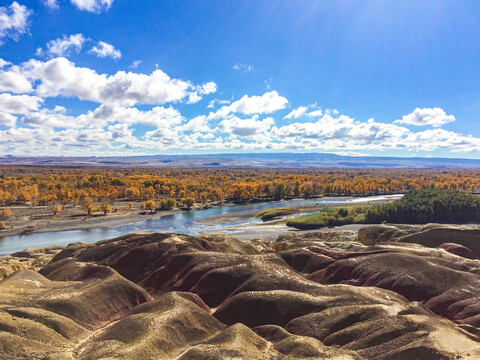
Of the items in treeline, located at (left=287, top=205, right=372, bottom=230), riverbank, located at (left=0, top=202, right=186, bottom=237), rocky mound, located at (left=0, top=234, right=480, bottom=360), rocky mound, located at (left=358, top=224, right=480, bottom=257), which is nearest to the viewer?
rocky mound, located at (left=0, top=234, right=480, bottom=360)

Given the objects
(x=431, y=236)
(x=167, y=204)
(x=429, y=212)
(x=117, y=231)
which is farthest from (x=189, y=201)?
(x=431, y=236)

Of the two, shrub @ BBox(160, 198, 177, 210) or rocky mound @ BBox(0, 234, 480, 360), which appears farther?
shrub @ BBox(160, 198, 177, 210)

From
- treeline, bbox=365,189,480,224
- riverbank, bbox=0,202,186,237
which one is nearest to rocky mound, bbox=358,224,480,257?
treeline, bbox=365,189,480,224

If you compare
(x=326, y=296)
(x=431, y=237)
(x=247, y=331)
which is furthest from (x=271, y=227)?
(x=247, y=331)

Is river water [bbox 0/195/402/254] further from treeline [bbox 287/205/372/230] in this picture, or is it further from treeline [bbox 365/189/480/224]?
treeline [bbox 365/189/480/224]

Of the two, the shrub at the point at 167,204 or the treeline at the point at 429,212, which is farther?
the shrub at the point at 167,204

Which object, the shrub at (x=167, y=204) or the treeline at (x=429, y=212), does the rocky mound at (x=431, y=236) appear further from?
the shrub at (x=167, y=204)

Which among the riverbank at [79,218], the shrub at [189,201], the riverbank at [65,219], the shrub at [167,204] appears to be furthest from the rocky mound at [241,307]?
the shrub at [189,201]

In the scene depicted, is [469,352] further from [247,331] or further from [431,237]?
[431,237]
